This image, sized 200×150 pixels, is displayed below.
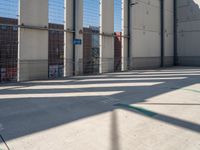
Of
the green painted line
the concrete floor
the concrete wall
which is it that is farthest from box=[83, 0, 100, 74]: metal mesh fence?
the concrete wall

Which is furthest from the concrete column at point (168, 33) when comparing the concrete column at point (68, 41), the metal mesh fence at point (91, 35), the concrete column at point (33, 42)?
the concrete column at point (33, 42)

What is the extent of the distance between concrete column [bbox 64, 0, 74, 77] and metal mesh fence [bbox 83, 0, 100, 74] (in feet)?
2.90

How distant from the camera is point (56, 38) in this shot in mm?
10805

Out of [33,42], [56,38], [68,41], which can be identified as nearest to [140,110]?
[33,42]

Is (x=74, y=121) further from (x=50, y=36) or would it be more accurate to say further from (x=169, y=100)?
(x=50, y=36)

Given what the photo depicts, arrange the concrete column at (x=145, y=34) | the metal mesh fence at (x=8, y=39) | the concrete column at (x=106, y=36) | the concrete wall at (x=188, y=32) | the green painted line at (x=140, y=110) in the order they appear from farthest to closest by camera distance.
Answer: the concrete wall at (x=188, y=32)
the concrete column at (x=145, y=34)
the concrete column at (x=106, y=36)
the metal mesh fence at (x=8, y=39)
the green painted line at (x=140, y=110)

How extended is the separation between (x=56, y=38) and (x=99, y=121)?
7.36 m

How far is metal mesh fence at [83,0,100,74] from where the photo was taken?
1209cm

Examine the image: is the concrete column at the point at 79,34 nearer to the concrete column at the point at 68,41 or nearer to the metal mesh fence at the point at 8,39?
the concrete column at the point at 68,41

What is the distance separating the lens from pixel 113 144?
3.17 metres

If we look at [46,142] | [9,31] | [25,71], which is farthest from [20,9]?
[46,142]

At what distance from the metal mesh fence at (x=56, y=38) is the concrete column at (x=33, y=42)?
12.7 inches

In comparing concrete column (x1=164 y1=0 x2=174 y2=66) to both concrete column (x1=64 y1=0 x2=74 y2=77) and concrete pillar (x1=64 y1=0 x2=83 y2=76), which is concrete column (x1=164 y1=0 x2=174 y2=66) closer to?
concrete pillar (x1=64 y1=0 x2=83 y2=76)

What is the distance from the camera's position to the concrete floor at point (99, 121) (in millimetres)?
3209
